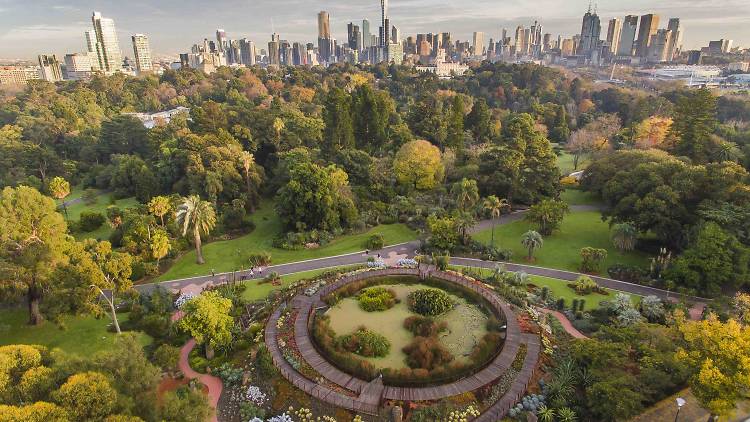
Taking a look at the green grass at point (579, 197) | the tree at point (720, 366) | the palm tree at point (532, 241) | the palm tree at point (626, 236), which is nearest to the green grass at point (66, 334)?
the tree at point (720, 366)

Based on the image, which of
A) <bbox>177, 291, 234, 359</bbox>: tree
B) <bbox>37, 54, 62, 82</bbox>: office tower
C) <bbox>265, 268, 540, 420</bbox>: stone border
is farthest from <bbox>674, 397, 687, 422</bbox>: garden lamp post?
→ <bbox>37, 54, 62, 82</bbox>: office tower

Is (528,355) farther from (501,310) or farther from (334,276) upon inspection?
(334,276)

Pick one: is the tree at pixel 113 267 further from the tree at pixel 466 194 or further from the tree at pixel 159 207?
the tree at pixel 466 194

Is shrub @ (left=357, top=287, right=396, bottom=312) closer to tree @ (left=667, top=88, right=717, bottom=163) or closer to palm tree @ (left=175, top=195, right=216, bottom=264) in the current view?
palm tree @ (left=175, top=195, right=216, bottom=264)

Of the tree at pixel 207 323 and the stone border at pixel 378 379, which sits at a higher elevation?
the tree at pixel 207 323

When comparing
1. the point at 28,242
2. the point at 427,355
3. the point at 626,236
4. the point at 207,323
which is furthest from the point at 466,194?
the point at 28,242

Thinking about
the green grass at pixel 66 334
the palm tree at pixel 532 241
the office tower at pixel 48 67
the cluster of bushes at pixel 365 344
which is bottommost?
the green grass at pixel 66 334

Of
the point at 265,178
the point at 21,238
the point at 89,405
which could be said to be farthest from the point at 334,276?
the point at 265,178

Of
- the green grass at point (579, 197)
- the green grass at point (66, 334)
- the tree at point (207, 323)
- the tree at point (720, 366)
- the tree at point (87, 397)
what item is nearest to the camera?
the tree at point (87, 397)

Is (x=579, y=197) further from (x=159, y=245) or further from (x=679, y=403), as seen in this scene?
(x=159, y=245)
